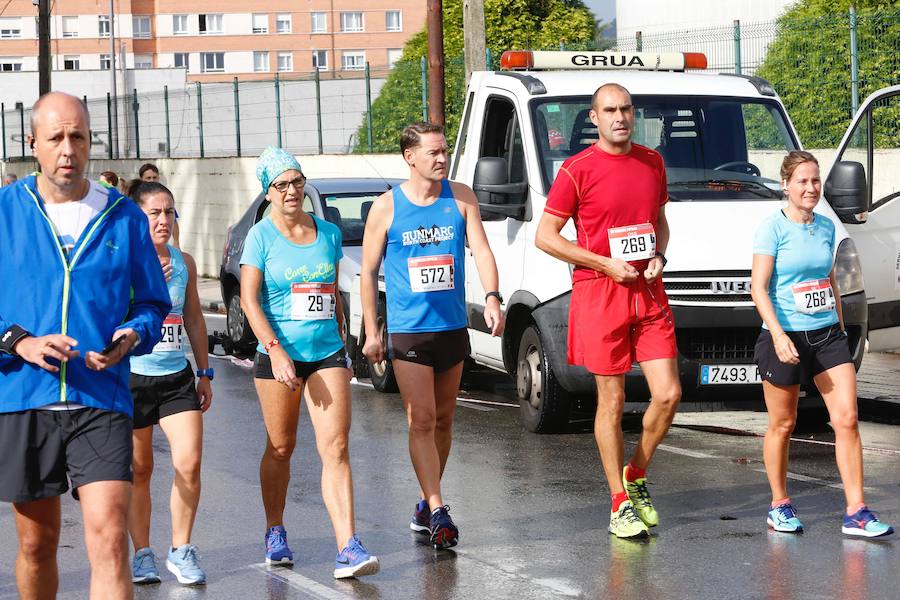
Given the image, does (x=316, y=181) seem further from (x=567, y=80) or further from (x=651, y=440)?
(x=651, y=440)

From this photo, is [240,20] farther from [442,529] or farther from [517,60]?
[442,529]

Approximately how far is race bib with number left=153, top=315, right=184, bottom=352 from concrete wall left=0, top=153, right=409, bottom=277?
59.3ft

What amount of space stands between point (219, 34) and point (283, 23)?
12.7 feet

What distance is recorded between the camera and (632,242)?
7.49 m

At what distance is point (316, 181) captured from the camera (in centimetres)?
1492

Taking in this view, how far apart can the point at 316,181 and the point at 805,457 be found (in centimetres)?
652

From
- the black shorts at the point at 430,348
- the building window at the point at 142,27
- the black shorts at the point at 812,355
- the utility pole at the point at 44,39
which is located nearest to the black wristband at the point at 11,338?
the black shorts at the point at 430,348

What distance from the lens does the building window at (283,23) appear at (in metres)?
98.4

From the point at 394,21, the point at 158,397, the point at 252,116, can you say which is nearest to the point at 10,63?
the point at 394,21

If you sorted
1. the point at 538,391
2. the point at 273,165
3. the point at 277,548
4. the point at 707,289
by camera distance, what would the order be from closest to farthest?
the point at 273,165
the point at 277,548
the point at 707,289
the point at 538,391

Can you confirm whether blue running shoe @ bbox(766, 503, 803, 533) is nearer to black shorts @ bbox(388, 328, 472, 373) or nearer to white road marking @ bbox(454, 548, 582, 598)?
white road marking @ bbox(454, 548, 582, 598)

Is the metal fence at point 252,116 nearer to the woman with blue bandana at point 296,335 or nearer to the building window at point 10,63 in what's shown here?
the woman with blue bandana at point 296,335

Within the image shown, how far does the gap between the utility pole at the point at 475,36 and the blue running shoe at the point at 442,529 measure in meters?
12.2

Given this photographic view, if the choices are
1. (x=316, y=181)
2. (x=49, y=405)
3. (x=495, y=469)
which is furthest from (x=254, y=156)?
(x=49, y=405)
